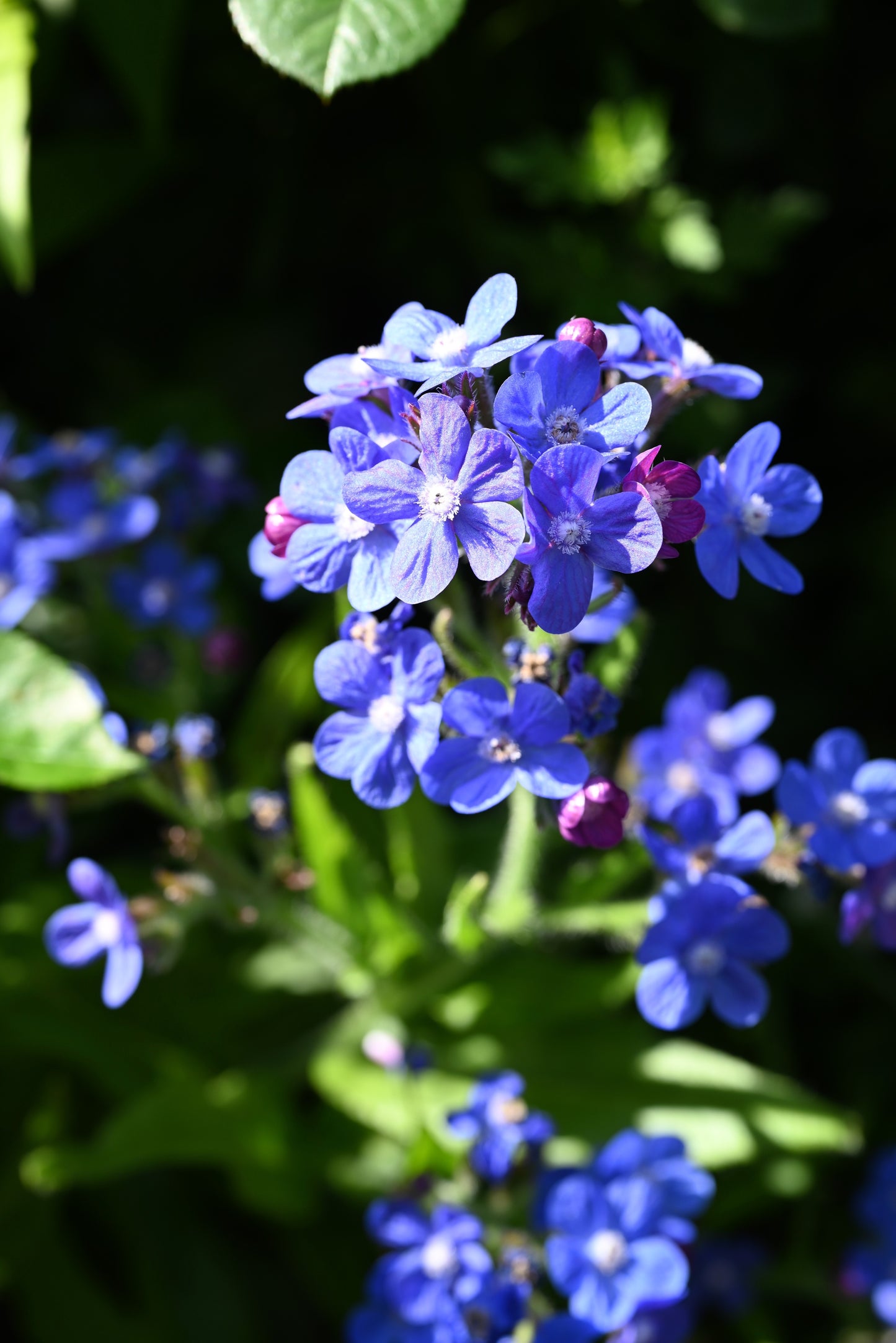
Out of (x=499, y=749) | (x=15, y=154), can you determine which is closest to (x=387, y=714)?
(x=499, y=749)

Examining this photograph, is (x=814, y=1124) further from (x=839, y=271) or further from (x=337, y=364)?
(x=839, y=271)

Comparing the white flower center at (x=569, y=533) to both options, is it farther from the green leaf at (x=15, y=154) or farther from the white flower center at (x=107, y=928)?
the green leaf at (x=15, y=154)

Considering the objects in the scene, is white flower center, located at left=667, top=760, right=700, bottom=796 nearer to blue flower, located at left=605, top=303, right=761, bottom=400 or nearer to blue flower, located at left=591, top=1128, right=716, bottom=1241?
blue flower, located at left=591, top=1128, right=716, bottom=1241

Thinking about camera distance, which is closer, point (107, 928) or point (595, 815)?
point (595, 815)

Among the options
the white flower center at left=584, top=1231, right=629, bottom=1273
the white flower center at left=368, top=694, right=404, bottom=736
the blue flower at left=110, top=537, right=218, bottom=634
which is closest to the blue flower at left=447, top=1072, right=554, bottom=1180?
the white flower center at left=584, top=1231, right=629, bottom=1273

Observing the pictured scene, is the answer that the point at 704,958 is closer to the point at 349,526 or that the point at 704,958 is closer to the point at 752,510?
the point at 752,510

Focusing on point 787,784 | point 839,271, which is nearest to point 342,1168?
point 787,784
